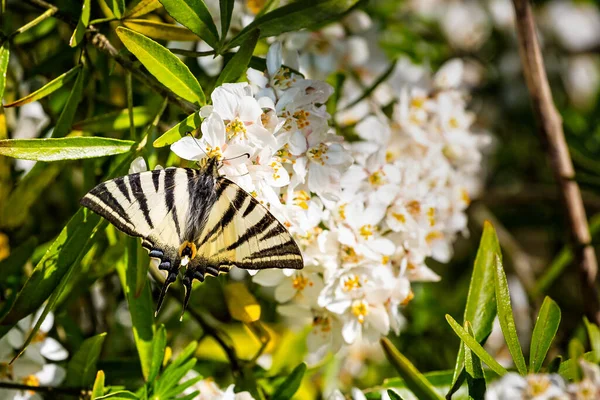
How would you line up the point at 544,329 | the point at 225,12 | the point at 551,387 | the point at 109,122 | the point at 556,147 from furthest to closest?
the point at 556,147 < the point at 109,122 < the point at 225,12 < the point at 544,329 < the point at 551,387

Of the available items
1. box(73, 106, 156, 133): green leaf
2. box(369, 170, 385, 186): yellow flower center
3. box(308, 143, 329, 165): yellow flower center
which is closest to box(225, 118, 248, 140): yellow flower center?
box(308, 143, 329, 165): yellow flower center

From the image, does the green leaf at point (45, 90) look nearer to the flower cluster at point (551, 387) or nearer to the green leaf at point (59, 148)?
the green leaf at point (59, 148)

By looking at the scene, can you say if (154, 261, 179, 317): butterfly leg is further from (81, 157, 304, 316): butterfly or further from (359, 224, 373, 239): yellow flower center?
(359, 224, 373, 239): yellow flower center

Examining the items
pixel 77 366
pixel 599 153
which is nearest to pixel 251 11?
pixel 77 366

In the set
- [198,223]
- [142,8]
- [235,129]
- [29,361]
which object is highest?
[142,8]

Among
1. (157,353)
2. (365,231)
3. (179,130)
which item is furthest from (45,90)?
(365,231)

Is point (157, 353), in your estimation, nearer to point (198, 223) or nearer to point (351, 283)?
point (198, 223)
